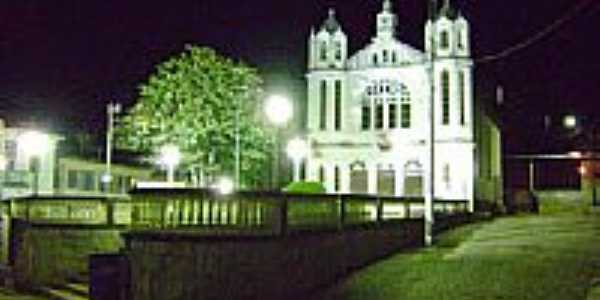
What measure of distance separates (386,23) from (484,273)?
37701 millimetres

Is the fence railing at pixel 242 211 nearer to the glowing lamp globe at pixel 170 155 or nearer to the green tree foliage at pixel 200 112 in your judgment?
the glowing lamp globe at pixel 170 155

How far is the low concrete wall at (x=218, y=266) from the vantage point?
17031mm

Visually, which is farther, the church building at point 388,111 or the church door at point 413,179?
the church door at point 413,179

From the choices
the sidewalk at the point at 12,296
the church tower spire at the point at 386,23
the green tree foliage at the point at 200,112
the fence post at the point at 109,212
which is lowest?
the sidewalk at the point at 12,296

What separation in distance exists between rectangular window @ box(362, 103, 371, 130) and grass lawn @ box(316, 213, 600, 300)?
30553 millimetres

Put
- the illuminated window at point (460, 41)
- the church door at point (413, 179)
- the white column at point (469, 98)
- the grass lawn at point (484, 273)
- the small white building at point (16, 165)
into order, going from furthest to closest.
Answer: the illuminated window at point (460, 41)
the church door at point (413, 179)
the white column at point (469, 98)
the small white building at point (16, 165)
the grass lawn at point (484, 273)

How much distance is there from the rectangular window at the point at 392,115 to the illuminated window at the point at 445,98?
10.8 ft

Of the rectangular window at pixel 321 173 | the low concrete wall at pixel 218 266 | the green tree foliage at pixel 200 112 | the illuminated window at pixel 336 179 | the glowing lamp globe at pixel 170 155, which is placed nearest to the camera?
the low concrete wall at pixel 218 266

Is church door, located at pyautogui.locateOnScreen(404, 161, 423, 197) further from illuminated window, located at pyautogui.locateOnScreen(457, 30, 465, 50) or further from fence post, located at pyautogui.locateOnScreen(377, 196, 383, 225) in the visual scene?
fence post, located at pyautogui.locateOnScreen(377, 196, 383, 225)

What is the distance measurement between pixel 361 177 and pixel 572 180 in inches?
731

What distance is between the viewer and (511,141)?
6831 centimetres

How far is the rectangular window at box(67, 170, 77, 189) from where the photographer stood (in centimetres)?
5297

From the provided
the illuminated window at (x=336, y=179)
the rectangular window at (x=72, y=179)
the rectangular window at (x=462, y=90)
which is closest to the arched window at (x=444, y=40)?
the rectangular window at (x=462, y=90)

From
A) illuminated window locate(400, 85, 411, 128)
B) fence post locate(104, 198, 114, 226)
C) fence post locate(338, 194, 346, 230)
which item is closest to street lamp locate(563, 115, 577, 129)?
illuminated window locate(400, 85, 411, 128)
